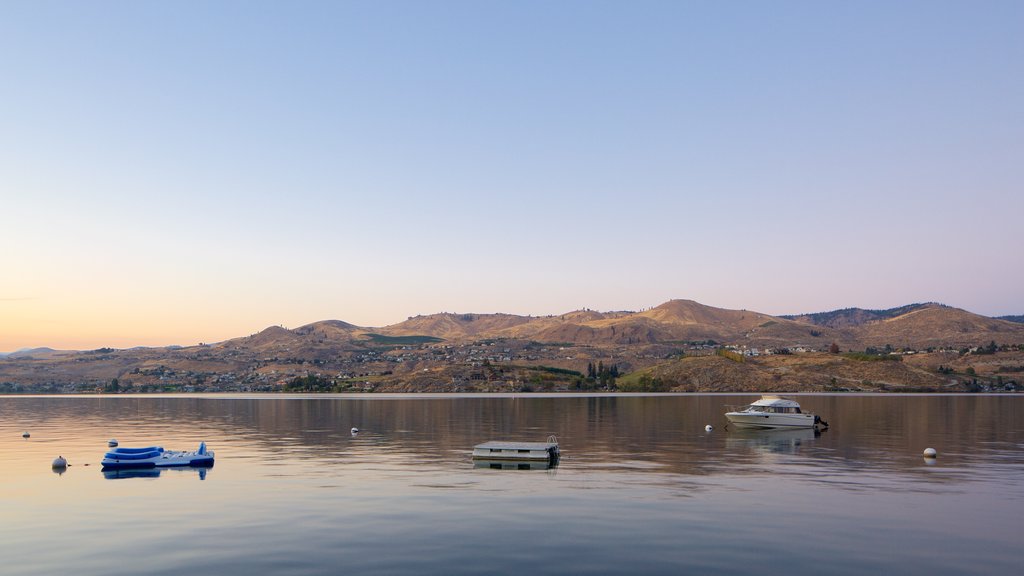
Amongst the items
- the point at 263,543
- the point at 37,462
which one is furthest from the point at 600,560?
the point at 37,462

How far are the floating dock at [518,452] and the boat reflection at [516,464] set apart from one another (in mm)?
321

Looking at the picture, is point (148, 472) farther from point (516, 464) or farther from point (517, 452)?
point (517, 452)

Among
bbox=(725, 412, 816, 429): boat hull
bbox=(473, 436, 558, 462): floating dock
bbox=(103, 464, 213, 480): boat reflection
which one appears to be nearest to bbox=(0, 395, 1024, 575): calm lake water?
bbox=(103, 464, 213, 480): boat reflection

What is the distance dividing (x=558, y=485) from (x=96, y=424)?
389ft

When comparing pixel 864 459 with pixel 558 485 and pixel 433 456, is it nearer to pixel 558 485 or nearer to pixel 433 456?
pixel 558 485

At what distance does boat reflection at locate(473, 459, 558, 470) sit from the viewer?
231 feet

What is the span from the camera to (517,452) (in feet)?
239

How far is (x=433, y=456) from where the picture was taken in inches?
3140

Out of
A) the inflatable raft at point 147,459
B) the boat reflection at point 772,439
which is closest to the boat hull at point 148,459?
the inflatable raft at point 147,459

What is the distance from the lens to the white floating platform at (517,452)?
72250mm

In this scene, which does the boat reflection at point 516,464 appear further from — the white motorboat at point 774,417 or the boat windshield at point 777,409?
the boat windshield at point 777,409

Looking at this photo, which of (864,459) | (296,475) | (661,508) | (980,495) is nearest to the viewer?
(661,508)

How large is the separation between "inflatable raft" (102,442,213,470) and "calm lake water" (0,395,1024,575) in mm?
1815

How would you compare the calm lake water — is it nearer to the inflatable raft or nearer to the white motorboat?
the inflatable raft
